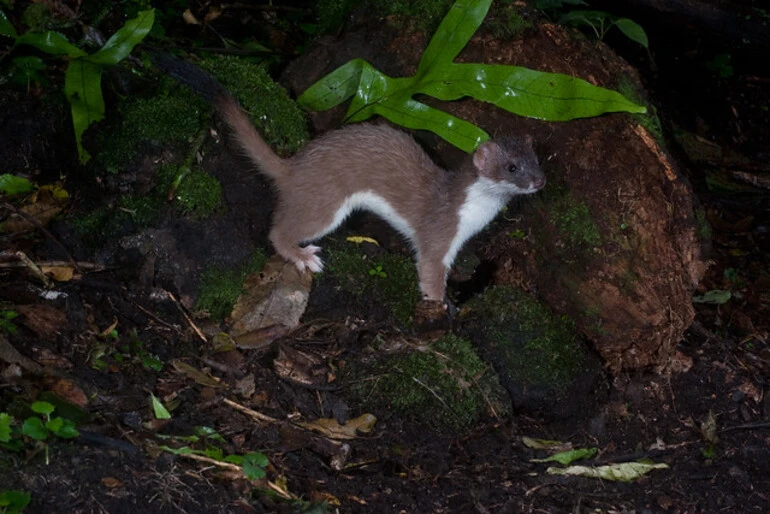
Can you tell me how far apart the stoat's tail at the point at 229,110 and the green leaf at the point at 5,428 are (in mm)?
2171

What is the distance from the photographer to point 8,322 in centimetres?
409

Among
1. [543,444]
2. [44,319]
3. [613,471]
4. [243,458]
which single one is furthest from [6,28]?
[613,471]

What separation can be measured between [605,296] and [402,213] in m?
1.38

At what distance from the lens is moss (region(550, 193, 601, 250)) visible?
502 cm

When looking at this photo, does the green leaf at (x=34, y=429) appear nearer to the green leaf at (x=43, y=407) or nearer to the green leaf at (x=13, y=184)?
the green leaf at (x=43, y=407)

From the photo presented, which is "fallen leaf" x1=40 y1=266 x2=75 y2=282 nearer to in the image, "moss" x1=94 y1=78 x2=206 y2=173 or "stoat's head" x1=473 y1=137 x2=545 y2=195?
"moss" x1=94 y1=78 x2=206 y2=173

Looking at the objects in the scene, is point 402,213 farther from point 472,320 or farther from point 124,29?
point 124,29

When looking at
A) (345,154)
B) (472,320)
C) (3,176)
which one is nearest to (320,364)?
(472,320)

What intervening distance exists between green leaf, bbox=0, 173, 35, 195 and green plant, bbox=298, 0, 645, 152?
1802mm

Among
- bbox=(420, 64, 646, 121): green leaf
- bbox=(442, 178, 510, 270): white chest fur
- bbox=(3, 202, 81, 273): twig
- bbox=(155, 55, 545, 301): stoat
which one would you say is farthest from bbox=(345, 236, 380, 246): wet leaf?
bbox=(3, 202, 81, 273): twig

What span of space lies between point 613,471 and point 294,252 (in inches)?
86.1

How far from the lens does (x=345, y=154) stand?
5266mm

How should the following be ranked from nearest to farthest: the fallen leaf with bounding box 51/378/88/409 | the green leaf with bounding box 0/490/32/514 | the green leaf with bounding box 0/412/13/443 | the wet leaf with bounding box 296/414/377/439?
the green leaf with bounding box 0/490/32/514 → the green leaf with bounding box 0/412/13/443 → the fallen leaf with bounding box 51/378/88/409 → the wet leaf with bounding box 296/414/377/439

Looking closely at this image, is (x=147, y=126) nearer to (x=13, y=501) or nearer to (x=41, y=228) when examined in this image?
(x=41, y=228)
